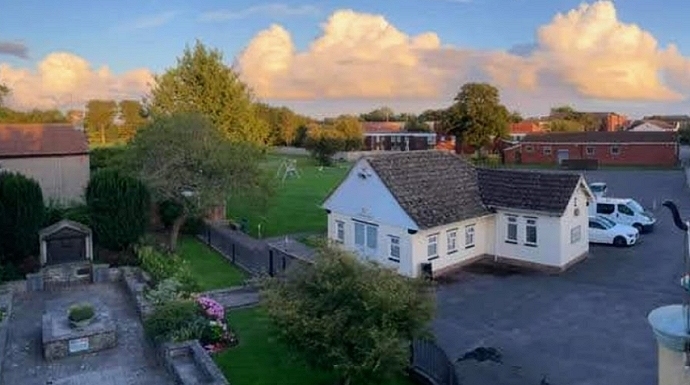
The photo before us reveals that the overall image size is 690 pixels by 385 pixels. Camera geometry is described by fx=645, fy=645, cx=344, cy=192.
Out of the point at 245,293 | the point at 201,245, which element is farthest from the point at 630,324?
the point at 201,245

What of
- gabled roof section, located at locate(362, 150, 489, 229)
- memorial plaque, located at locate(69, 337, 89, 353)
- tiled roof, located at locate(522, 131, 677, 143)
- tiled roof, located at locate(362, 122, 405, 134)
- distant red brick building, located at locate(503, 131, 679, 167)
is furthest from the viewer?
tiled roof, located at locate(362, 122, 405, 134)

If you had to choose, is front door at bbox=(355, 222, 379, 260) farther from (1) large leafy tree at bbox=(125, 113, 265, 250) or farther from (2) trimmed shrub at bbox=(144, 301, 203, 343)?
(2) trimmed shrub at bbox=(144, 301, 203, 343)

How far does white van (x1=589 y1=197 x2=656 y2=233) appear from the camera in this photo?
110 ft

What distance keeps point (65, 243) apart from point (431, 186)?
1526 centimetres

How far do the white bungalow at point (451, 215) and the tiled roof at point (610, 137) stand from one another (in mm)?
46903

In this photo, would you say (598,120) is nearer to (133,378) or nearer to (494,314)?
(494,314)

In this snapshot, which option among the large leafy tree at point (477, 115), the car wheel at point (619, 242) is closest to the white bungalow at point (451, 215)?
the car wheel at point (619, 242)

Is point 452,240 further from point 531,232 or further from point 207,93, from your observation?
point 207,93

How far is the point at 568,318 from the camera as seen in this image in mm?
20312

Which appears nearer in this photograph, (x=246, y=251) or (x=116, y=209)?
(x=116, y=209)

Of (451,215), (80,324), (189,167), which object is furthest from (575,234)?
(80,324)

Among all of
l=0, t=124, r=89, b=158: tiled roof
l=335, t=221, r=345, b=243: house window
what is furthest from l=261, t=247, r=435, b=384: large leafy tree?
l=0, t=124, r=89, b=158: tiled roof

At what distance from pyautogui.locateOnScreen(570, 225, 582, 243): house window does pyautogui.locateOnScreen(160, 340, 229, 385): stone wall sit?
1696 cm

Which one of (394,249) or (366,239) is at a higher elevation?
(366,239)
